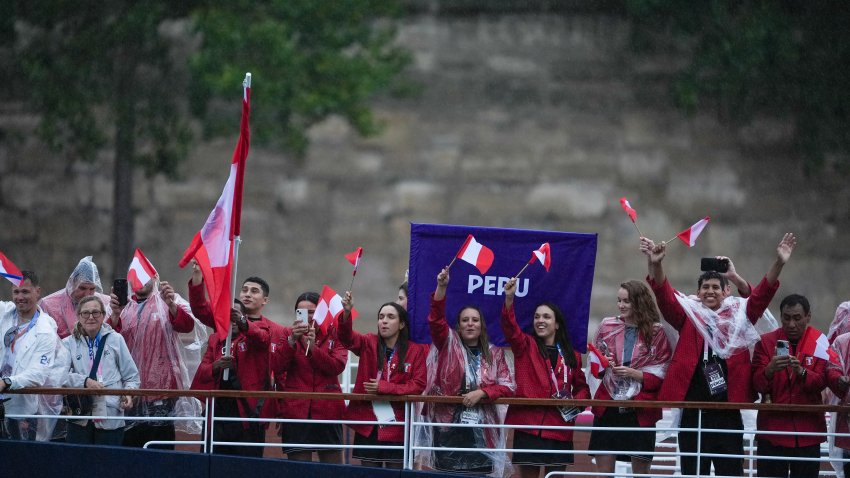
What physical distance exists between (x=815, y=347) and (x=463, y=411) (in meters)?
2.21

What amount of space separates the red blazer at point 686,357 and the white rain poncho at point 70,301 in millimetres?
3952

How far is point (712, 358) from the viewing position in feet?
24.9

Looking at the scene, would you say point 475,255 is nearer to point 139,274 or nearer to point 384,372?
point 384,372

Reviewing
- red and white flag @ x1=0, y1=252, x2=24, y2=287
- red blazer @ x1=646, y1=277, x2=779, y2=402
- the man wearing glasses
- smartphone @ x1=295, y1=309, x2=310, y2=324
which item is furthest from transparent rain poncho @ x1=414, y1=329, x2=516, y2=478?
red and white flag @ x1=0, y1=252, x2=24, y2=287

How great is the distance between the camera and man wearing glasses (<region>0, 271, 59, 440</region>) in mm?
7812

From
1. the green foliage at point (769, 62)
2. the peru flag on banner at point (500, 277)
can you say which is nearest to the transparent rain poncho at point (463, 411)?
the peru flag on banner at point (500, 277)

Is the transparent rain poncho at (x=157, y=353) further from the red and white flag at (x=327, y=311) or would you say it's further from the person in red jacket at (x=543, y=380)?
the person in red jacket at (x=543, y=380)

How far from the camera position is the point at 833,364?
296 inches

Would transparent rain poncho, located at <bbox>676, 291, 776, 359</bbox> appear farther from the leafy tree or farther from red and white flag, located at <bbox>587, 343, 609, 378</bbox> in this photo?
the leafy tree

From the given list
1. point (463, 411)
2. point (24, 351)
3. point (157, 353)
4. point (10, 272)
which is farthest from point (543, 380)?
point (10, 272)

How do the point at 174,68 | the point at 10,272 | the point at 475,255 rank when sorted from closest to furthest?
1. the point at 475,255
2. the point at 10,272
3. the point at 174,68

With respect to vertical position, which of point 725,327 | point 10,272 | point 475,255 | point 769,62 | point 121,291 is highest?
point 769,62

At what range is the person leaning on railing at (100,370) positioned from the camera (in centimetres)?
792

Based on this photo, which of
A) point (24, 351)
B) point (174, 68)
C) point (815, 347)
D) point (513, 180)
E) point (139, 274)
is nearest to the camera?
point (815, 347)
